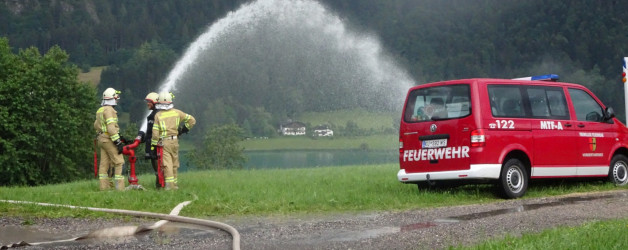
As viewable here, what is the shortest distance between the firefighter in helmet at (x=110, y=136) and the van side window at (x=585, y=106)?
9.02 m

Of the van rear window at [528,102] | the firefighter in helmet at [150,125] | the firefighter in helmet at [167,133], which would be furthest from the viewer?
the firefighter in helmet at [150,125]

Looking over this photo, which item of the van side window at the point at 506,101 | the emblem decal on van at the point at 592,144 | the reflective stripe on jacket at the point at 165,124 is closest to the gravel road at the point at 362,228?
the van side window at the point at 506,101

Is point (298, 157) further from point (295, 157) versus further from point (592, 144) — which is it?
point (592, 144)

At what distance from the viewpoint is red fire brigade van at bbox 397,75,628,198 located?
12.7m

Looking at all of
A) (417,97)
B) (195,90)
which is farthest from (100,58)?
(417,97)

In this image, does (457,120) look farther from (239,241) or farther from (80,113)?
(80,113)

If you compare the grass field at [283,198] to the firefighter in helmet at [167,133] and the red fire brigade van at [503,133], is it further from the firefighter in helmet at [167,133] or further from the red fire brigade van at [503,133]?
the firefighter in helmet at [167,133]

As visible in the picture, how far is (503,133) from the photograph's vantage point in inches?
508

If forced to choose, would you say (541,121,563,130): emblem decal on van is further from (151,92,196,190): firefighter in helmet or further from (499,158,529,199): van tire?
(151,92,196,190): firefighter in helmet

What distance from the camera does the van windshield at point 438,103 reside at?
12875 mm

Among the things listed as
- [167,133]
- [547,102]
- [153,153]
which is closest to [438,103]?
[547,102]

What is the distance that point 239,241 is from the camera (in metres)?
7.94

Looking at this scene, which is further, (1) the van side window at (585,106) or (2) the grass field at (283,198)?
(1) the van side window at (585,106)

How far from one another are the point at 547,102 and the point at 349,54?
42.5 metres
